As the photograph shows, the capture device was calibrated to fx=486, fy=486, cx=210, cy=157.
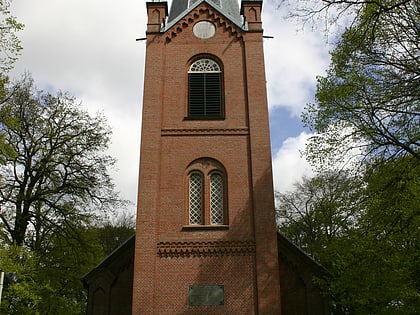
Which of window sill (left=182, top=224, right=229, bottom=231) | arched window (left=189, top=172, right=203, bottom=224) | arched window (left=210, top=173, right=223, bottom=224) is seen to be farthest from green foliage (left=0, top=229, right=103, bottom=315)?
arched window (left=210, top=173, right=223, bottom=224)

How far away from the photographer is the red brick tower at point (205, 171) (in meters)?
14.8

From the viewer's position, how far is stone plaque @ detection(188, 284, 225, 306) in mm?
14586

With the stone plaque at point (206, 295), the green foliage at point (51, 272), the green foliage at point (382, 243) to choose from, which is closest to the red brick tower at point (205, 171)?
the stone plaque at point (206, 295)

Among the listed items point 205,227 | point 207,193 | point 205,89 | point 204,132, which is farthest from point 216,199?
point 205,89

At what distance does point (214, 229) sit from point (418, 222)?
20.3 ft

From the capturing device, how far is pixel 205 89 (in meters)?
18.0

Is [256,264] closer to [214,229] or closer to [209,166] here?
[214,229]

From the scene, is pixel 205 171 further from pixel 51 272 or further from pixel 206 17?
pixel 51 272

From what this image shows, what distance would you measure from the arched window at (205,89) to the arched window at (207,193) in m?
1.96

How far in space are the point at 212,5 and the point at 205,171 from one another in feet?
23.8

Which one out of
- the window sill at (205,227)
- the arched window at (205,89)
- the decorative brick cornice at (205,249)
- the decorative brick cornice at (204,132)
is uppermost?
the arched window at (205,89)

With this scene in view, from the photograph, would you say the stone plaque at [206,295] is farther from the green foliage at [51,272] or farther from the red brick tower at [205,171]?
the green foliage at [51,272]

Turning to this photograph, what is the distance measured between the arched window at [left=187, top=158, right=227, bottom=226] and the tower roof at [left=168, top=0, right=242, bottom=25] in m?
6.28

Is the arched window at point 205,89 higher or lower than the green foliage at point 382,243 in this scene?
higher
